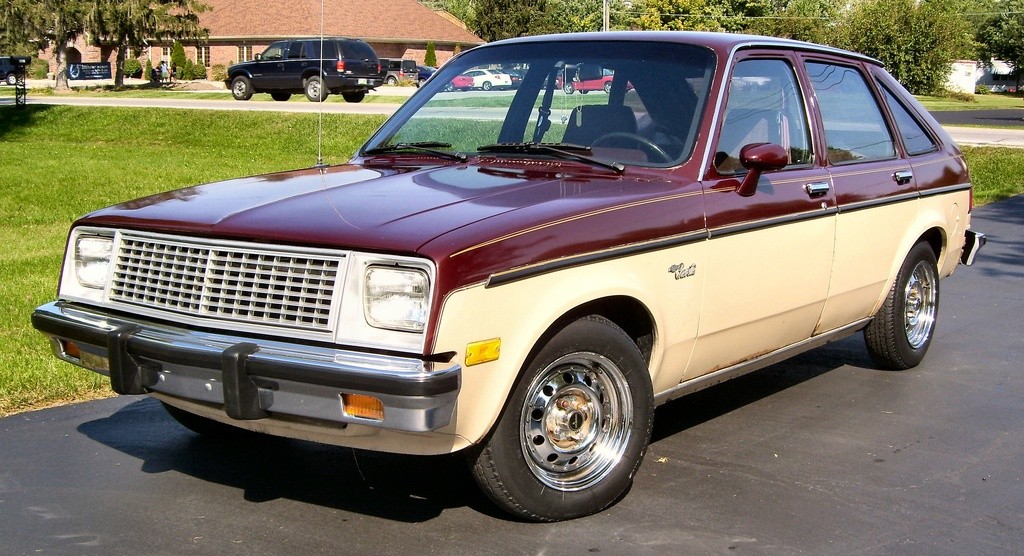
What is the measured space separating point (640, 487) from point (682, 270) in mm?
880

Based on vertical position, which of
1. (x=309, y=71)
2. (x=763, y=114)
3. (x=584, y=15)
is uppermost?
(x=584, y=15)

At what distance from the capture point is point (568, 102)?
214 inches

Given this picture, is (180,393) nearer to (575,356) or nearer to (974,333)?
(575,356)

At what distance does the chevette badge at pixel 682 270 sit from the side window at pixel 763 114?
0.53m

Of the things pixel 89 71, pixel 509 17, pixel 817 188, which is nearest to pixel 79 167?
pixel 817 188

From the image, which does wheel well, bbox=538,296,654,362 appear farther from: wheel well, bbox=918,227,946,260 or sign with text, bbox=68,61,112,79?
sign with text, bbox=68,61,112,79

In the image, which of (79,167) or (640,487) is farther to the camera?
(79,167)

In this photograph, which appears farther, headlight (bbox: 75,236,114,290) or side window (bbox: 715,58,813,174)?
side window (bbox: 715,58,813,174)

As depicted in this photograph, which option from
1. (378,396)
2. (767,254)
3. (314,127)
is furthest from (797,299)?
(314,127)

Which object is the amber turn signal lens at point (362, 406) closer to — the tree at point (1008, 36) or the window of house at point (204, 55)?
the window of house at point (204, 55)

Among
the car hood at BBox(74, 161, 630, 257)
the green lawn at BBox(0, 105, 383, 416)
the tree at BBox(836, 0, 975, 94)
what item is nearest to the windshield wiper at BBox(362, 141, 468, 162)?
the car hood at BBox(74, 161, 630, 257)

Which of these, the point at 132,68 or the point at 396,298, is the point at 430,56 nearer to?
the point at 132,68

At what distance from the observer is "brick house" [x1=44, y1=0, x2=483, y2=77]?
64.8 m

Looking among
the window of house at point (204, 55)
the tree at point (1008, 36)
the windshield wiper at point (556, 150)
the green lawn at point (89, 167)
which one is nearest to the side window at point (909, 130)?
the windshield wiper at point (556, 150)
